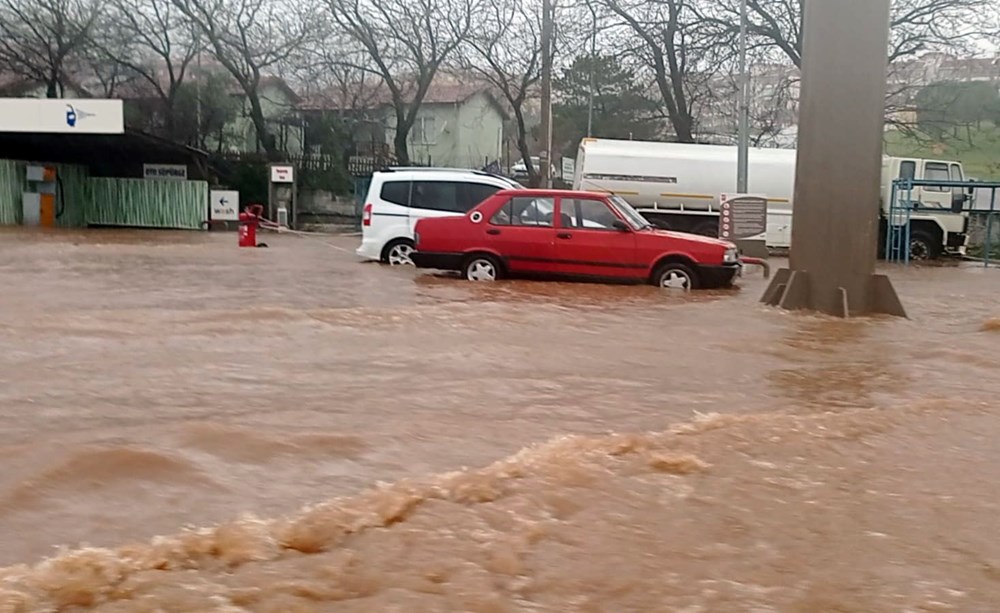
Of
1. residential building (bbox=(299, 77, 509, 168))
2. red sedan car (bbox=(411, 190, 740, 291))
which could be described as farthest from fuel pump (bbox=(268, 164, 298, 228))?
red sedan car (bbox=(411, 190, 740, 291))

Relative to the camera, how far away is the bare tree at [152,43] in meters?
35.3

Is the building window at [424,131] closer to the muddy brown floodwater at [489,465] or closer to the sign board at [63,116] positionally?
the sign board at [63,116]

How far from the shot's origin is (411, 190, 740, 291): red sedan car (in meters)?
13.3

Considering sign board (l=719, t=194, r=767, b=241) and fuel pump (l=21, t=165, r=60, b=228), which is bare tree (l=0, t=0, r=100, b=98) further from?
sign board (l=719, t=194, r=767, b=241)

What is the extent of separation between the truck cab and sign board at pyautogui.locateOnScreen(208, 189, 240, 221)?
777 inches

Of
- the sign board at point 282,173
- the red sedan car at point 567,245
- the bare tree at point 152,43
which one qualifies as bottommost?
the red sedan car at point 567,245

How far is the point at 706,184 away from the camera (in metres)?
23.4

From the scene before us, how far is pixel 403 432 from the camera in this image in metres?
5.54

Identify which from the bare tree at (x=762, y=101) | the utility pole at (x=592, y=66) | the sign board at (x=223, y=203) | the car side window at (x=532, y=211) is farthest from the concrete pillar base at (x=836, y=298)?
the sign board at (x=223, y=203)

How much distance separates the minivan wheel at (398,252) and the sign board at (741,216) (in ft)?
17.3

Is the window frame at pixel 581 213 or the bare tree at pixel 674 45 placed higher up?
the bare tree at pixel 674 45

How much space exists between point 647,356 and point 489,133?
150 feet

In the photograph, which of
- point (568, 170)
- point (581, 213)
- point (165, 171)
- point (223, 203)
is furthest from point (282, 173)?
point (581, 213)

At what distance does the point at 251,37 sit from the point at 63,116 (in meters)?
9.18
